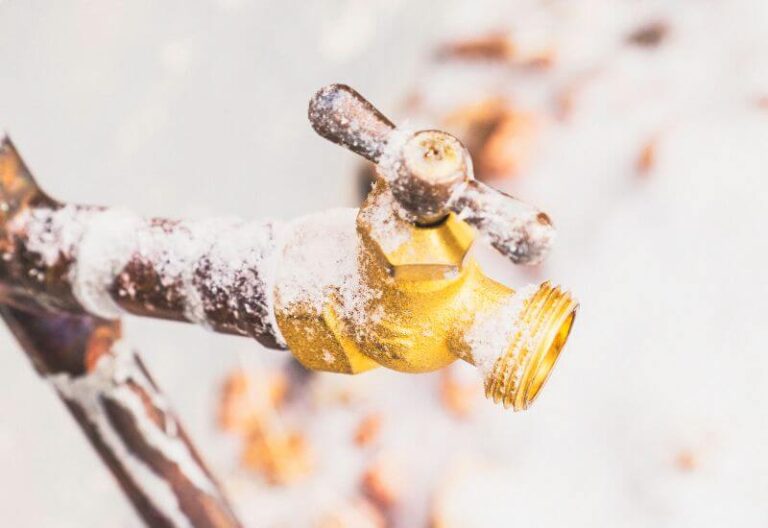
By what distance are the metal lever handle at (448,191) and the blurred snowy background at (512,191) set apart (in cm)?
64

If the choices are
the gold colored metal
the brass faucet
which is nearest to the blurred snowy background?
the brass faucet

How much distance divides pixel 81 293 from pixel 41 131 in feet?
1.33

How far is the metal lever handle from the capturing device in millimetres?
321

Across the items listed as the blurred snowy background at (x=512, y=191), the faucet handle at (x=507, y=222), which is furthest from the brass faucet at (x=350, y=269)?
the blurred snowy background at (x=512, y=191)

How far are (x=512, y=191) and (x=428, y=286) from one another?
1.25 metres

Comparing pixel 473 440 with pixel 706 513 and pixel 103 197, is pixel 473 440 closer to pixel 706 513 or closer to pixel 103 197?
pixel 706 513

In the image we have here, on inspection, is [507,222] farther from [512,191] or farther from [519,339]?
[512,191]

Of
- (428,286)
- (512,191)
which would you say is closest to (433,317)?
(428,286)

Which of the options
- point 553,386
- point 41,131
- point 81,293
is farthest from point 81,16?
point 553,386

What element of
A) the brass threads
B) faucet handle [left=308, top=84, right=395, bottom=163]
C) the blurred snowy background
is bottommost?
the blurred snowy background

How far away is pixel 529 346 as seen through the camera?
1.24ft

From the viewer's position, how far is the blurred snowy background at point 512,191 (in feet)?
3.16

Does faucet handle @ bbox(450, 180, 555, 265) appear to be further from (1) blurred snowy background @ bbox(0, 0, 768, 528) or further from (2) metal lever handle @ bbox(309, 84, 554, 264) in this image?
(1) blurred snowy background @ bbox(0, 0, 768, 528)

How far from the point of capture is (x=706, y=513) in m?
1.27
